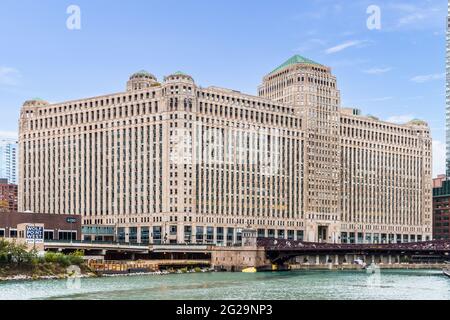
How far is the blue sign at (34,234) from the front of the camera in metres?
155

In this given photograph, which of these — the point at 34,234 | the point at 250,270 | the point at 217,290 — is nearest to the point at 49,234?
the point at 34,234

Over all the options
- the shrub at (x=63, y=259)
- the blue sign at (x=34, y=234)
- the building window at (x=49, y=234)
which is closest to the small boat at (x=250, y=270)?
the building window at (x=49, y=234)

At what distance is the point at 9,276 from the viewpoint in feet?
422

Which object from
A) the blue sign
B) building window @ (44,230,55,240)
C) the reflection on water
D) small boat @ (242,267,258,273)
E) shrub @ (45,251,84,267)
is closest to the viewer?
the reflection on water

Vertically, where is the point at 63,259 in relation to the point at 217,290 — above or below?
below

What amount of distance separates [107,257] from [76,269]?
48166 millimetres

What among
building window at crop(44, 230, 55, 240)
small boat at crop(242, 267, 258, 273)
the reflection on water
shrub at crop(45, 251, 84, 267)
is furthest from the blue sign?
small boat at crop(242, 267, 258, 273)

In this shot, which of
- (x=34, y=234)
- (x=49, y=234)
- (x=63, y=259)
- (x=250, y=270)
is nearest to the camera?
(x=63, y=259)

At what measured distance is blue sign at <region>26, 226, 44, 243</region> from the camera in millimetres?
155125

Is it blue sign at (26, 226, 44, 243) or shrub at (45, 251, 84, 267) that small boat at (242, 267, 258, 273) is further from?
blue sign at (26, 226, 44, 243)

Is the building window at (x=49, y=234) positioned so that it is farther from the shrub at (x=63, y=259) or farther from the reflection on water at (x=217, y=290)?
the reflection on water at (x=217, y=290)

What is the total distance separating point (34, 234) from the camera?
15900cm

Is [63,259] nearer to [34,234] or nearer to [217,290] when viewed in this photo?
[34,234]
